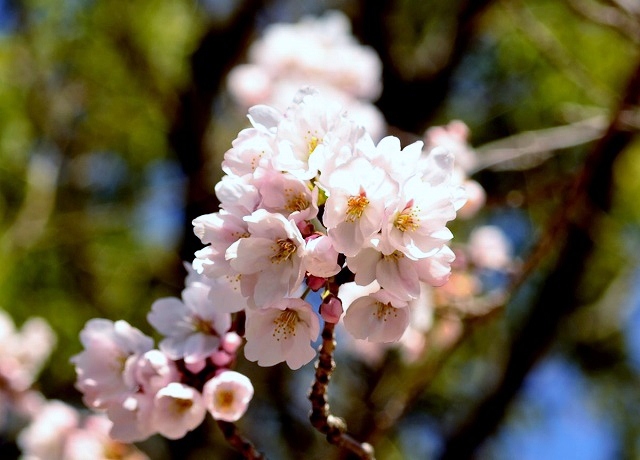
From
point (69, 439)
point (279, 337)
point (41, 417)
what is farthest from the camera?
point (41, 417)

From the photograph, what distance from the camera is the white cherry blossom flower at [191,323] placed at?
915 millimetres

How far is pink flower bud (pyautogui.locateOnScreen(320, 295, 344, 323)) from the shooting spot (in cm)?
76

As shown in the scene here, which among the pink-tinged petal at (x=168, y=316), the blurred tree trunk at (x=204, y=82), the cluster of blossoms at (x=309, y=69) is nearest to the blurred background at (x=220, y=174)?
the blurred tree trunk at (x=204, y=82)

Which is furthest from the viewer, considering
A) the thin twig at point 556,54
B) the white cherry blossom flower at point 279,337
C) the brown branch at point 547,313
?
the brown branch at point 547,313

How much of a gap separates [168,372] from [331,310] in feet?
0.86

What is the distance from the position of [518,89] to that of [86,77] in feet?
8.33

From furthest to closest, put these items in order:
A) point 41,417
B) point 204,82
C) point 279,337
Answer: point 204,82
point 41,417
point 279,337

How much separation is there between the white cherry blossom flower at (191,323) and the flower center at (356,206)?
0.28m

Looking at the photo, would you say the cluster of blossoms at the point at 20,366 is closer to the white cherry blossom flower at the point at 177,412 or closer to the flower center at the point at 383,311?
the white cherry blossom flower at the point at 177,412

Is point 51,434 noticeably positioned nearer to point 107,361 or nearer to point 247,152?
point 107,361

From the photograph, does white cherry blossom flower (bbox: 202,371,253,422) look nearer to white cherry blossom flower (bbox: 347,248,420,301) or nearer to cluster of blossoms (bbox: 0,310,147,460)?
white cherry blossom flower (bbox: 347,248,420,301)

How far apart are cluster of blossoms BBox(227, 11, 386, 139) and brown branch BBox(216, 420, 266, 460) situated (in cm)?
176

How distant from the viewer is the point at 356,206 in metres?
0.72

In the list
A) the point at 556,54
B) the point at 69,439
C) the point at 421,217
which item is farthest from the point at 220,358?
the point at 556,54
